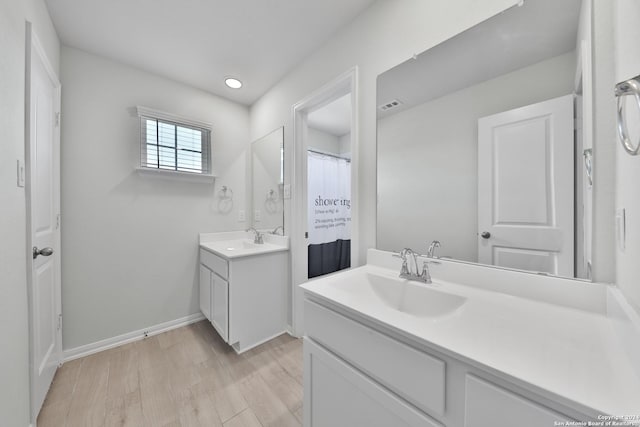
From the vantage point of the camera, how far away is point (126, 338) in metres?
1.98

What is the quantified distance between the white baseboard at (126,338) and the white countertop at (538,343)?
208 centimetres

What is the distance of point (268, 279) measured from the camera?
2012mm

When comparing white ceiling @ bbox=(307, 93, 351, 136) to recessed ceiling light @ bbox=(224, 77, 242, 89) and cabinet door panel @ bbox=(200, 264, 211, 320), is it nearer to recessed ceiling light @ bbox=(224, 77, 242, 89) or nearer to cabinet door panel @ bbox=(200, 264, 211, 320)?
recessed ceiling light @ bbox=(224, 77, 242, 89)

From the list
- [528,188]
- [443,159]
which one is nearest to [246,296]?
[443,159]

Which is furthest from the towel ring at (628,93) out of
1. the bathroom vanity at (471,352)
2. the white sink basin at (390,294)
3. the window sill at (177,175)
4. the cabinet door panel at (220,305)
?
the window sill at (177,175)

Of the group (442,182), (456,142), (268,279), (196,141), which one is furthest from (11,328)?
(456,142)

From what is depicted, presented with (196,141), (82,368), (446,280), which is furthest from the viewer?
(196,141)

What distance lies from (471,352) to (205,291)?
7.48ft

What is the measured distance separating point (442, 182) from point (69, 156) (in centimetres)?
265

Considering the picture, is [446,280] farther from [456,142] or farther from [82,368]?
[82,368]

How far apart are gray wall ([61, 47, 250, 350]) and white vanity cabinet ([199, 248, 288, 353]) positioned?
0.41m

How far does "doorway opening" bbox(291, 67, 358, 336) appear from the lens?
1663 millimetres

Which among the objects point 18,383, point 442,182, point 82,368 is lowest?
point 82,368

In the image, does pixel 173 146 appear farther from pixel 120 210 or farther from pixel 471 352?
pixel 471 352
